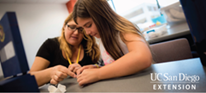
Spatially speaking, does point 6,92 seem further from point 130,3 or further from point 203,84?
point 130,3

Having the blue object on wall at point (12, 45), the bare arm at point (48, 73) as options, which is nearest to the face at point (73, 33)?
the bare arm at point (48, 73)

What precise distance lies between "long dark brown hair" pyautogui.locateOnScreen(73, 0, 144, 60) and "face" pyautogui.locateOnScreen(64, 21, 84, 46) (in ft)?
1.02

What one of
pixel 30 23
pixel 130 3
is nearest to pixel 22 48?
pixel 130 3

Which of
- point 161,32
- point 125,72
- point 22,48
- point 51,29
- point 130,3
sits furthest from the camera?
point 51,29

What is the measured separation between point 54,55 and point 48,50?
0.22 ft

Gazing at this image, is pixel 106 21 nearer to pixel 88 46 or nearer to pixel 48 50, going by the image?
pixel 88 46

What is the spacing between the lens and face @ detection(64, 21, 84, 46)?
3.30 ft

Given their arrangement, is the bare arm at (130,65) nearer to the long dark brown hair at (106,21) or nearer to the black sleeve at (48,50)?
the long dark brown hair at (106,21)

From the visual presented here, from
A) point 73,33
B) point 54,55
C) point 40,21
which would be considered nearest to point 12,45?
point 73,33

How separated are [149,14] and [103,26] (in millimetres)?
2771

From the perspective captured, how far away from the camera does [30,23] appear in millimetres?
3650

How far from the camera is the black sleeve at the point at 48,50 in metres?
1.04

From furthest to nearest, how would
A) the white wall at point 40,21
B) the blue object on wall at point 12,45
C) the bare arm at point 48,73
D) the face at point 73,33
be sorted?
the white wall at point 40,21
the face at point 73,33
the bare arm at point 48,73
the blue object on wall at point 12,45

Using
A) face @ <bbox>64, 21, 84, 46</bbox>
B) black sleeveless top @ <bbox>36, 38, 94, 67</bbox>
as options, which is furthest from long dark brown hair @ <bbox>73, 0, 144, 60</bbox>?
black sleeveless top @ <bbox>36, 38, 94, 67</bbox>
